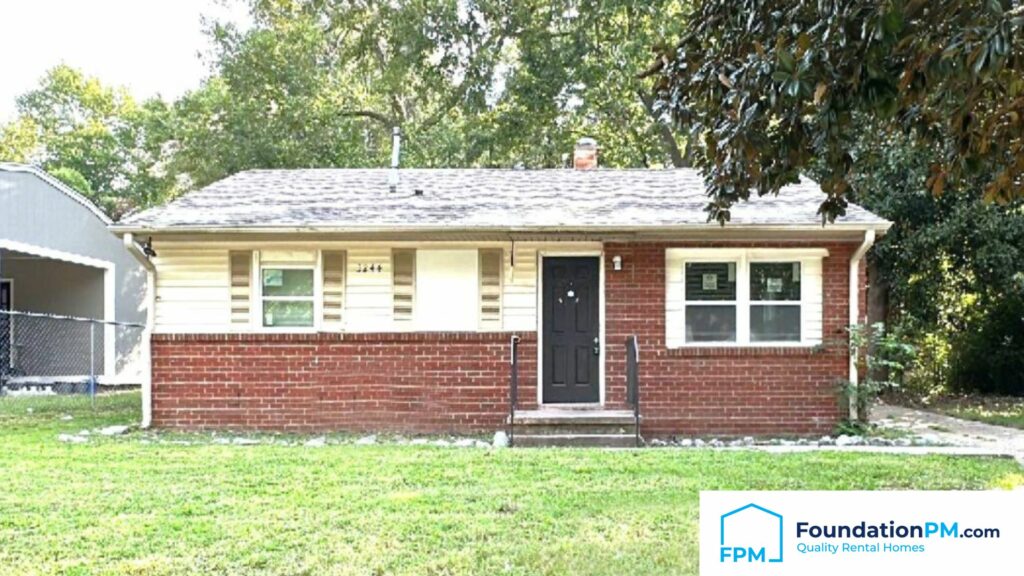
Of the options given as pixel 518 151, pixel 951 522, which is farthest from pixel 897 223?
pixel 951 522

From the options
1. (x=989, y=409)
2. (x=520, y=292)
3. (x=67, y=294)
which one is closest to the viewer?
(x=520, y=292)

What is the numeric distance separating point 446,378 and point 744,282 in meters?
3.88

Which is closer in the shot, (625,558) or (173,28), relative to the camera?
(625,558)

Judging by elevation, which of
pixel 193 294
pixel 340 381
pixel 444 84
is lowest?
pixel 340 381

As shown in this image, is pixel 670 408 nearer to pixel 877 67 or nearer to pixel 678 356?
Answer: pixel 678 356

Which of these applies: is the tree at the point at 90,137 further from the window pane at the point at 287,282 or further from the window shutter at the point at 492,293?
the window shutter at the point at 492,293

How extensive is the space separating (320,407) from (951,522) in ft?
27.9

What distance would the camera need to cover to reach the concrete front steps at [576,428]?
9.36m

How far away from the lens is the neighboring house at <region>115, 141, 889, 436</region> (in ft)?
33.6

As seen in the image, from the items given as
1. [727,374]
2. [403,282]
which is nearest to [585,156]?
[403,282]

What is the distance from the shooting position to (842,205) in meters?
5.71

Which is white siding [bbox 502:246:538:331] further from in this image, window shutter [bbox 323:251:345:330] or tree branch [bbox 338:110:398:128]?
tree branch [bbox 338:110:398:128]

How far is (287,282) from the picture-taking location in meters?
10.5

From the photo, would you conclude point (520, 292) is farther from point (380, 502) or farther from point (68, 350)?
point (68, 350)
